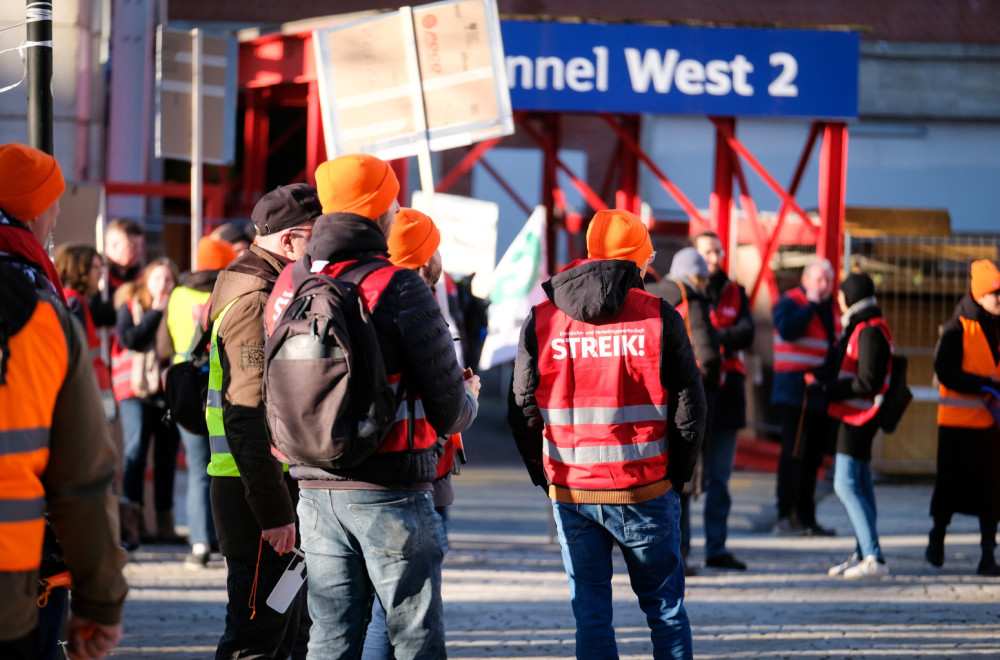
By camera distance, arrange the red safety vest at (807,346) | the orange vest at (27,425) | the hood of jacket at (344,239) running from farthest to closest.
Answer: the red safety vest at (807,346) → the hood of jacket at (344,239) → the orange vest at (27,425)

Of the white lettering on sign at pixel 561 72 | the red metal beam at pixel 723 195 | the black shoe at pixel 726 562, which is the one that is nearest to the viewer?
the black shoe at pixel 726 562

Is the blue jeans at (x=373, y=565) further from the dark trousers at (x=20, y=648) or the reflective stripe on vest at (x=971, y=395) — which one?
the reflective stripe on vest at (x=971, y=395)

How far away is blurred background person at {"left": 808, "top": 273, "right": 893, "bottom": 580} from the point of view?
7.18 m

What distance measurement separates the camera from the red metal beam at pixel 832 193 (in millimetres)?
12578

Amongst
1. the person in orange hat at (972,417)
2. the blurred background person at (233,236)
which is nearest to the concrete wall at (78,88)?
the blurred background person at (233,236)

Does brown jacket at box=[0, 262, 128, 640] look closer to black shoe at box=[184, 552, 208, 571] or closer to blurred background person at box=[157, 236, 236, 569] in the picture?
blurred background person at box=[157, 236, 236, 569]

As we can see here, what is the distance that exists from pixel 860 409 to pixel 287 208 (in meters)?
4.40

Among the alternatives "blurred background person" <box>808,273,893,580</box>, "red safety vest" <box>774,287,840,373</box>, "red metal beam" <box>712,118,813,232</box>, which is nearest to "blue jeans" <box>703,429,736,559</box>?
"blurred background person" <box>808,273,893,580</box>

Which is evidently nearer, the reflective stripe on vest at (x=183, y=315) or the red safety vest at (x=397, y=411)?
the red safety vest at (x=397, y=411)

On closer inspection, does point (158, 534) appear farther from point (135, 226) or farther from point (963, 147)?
point (963, 147)

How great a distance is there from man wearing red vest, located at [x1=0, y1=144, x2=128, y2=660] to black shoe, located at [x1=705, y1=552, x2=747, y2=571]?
529cm

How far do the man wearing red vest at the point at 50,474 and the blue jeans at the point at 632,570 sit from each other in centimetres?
197

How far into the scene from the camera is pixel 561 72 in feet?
41.0

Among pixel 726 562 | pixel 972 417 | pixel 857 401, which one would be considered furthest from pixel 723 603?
pixel 972 417
